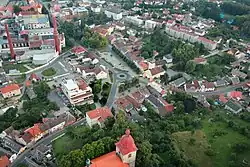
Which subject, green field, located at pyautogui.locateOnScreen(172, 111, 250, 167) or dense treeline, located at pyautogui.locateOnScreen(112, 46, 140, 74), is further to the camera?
dense treeline, located at pyautogui.locateOnScreen(112, 46, 140, 74)

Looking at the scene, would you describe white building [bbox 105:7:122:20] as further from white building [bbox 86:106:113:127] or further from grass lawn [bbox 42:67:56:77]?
white building [bbox 86:106:113:127]

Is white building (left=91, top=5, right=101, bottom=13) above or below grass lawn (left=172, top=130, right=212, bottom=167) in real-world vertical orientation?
above

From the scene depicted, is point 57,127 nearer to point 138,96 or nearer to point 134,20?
point 138,96

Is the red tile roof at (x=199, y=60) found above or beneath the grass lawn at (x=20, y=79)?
above

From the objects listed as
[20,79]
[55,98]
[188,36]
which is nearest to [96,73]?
[55,98]

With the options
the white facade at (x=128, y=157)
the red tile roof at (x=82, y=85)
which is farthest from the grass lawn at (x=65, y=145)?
the red tile roof at (x=82, y=85)

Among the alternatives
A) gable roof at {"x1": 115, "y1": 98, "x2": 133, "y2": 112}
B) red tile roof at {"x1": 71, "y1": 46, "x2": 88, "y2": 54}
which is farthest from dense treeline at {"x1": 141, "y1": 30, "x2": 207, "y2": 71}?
gable roof at {"x1": 115, "y1": 98, "x2": 133, "y2": 112}

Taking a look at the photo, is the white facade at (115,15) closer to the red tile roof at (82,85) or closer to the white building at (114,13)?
the white building at (114,13)
